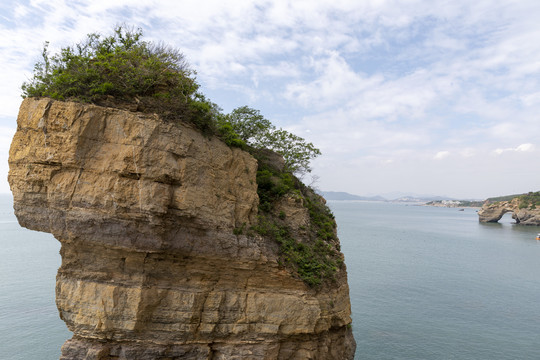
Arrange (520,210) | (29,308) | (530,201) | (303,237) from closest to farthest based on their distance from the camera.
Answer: (303,237)
(29,308)
(530,201)
(520,210)

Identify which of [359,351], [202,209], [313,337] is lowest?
[359,351]

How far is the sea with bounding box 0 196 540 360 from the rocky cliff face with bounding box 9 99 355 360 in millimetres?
14112

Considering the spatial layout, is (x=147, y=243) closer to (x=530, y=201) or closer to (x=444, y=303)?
(x=444, y=303)

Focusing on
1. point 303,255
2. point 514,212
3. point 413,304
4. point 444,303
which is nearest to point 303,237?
point 303,255

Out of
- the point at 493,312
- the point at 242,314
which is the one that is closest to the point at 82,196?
the point at 242,314

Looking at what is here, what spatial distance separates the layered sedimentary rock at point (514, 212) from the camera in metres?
116

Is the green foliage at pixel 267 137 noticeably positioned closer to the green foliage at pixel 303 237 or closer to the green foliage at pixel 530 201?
the green foliage at pixel 303 237

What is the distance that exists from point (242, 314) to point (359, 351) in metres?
14.6

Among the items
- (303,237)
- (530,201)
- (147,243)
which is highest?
(530,201)

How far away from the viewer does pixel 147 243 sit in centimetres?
1316

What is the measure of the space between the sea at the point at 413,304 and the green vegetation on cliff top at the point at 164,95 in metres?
12.5

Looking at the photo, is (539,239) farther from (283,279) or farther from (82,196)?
(82,196)

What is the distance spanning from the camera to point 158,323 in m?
13.7

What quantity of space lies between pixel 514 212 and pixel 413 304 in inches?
4885
